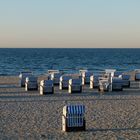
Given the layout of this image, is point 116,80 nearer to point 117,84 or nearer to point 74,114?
point 117,84

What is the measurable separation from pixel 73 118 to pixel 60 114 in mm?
3122

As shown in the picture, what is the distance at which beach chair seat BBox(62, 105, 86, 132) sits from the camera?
14.4m

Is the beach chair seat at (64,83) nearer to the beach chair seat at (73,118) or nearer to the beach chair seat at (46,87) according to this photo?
the beach chair seat at (46,87)

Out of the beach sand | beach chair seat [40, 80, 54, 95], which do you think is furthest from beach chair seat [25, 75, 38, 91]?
beach chair seat [40, 80, 54, 95]

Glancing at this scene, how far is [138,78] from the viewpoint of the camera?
3219 cm

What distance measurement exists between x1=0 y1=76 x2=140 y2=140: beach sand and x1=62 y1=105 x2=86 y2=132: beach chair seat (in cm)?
24

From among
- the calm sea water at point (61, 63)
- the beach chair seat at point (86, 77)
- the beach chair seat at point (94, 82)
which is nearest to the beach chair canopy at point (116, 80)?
the beach chair seat at point (94, 82)

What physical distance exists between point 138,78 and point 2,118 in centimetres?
1694

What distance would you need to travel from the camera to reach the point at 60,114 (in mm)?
17516

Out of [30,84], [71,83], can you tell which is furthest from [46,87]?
[30,84]

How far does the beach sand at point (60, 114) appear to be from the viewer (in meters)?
14.1

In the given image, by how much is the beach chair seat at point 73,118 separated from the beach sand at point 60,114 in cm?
24

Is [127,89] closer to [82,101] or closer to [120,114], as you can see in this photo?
[82,101]

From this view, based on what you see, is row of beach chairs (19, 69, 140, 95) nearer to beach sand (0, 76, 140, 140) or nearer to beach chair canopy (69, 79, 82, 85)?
beach chair canopy (69, 79, 82, 85)
